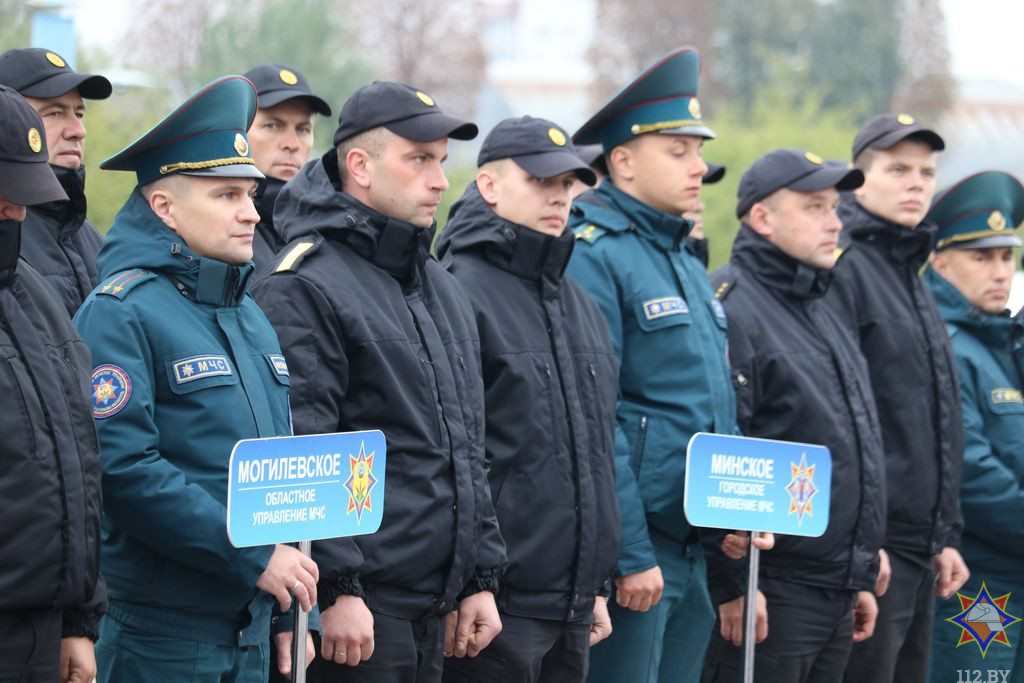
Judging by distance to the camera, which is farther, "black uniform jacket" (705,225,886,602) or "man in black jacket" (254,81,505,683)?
"black uniform jacket" (705,225,886,602)

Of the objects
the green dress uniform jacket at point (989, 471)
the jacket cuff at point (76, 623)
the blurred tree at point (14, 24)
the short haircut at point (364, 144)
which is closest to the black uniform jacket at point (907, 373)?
the green dress uniform jacket at point (989, 471)

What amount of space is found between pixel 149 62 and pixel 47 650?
36590mm

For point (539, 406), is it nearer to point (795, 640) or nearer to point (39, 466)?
point (795, 640)

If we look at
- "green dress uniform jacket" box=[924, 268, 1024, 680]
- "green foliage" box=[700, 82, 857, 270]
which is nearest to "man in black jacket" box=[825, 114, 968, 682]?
"green dress uniform jacket" box=[924, 268, 1024, 680]

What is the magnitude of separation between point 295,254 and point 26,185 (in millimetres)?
1091

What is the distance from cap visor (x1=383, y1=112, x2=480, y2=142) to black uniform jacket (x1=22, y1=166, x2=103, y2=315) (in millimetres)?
1081

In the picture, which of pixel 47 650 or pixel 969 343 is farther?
pixel 969 343

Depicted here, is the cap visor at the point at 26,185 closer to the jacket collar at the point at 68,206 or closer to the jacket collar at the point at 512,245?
the jacket collar at the point at 68,206

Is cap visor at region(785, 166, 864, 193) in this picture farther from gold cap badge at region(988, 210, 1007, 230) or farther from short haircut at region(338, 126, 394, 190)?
short haircut at region(338, 126, 394, 190)

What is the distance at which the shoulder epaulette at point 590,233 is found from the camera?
17.8 ft

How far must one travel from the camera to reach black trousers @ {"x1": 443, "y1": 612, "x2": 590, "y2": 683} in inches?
185

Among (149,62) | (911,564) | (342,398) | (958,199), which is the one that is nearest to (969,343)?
(958,199)

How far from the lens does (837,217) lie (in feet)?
21.1

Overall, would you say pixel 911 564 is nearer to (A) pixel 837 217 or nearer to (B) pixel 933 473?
(B) pixel 933 473
